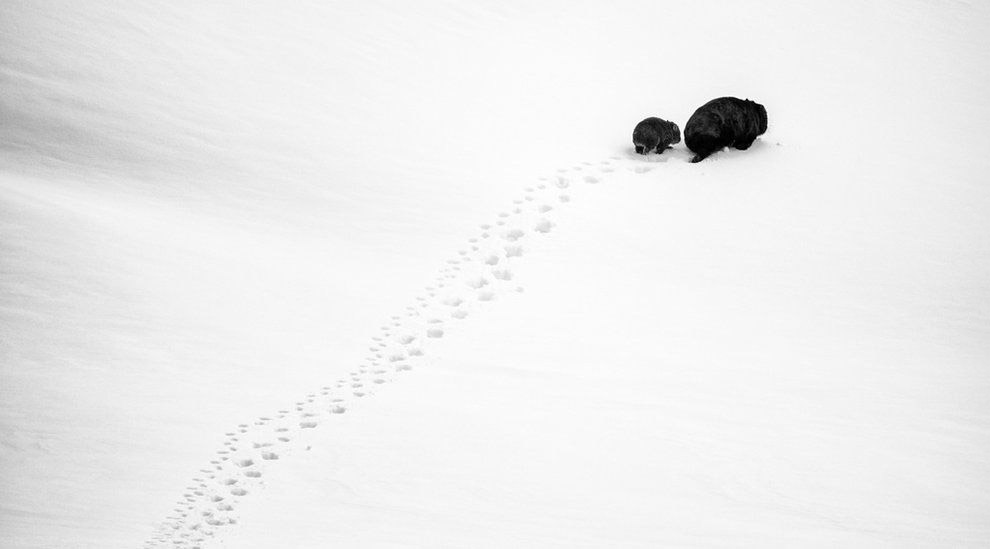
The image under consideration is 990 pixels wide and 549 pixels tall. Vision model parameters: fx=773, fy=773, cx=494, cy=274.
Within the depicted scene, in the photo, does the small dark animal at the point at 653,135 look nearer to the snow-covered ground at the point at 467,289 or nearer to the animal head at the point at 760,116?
the snow-covered ground at the point at 467,289

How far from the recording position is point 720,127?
624 centimetres

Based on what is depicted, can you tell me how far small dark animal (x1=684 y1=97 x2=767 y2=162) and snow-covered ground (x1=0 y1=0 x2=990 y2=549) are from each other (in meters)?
0.13

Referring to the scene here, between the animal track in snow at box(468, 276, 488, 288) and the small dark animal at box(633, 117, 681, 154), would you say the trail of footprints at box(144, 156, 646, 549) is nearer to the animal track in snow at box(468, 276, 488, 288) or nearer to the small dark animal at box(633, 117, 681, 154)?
the animal track in snow at box(468, 276, 488, 288)

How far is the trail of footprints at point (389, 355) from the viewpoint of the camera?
133 inches

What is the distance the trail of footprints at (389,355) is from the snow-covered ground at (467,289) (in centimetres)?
2

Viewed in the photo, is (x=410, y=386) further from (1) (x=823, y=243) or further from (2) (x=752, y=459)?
(1) (x=823, y=243)

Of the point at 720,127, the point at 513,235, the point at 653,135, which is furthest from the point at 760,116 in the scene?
the point at 513,235

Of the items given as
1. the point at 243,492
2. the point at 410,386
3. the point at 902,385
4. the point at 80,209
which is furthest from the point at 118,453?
the point at 902,385

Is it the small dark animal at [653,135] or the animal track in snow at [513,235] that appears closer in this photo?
the animal track in snow at [513,235]

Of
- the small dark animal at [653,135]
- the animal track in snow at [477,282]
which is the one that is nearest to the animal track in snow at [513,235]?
the animal track in snow at [477,282]

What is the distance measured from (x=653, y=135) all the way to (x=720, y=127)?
54cm

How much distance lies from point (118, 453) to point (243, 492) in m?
0.65

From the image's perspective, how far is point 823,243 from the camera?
18.0ft

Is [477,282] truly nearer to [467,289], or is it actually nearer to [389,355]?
[467,289]
